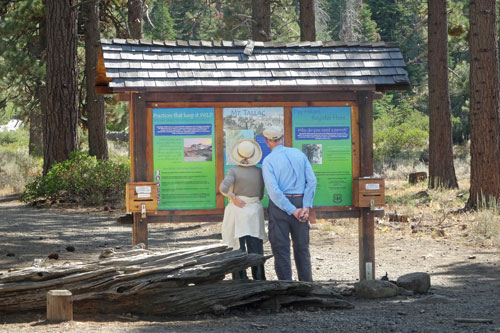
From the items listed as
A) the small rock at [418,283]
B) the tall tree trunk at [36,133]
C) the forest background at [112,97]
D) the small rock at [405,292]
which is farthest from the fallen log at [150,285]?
the tall tree trunk at [36,133]

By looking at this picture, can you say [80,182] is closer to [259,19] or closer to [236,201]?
[259,19]

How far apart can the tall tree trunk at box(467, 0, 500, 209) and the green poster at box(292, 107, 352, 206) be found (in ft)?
22.4

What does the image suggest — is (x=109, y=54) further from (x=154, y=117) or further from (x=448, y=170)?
(x=448, y=170)

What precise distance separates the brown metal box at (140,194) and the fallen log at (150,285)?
4.33 feet

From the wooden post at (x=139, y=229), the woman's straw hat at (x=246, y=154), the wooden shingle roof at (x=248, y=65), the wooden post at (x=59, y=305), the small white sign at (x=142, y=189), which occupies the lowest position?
the wooden post at (x=59, y=305)

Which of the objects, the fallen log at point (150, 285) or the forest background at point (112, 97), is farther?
the forest background at point (112, 97)

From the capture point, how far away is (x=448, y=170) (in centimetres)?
2100

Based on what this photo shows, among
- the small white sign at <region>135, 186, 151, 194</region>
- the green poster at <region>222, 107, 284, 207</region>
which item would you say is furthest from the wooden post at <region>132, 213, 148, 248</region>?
the green poster at <region>222, 107, 284, 207</region>

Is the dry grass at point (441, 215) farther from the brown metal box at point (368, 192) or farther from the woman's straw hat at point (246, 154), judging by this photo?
the woman's straw hat at point (246, 154)

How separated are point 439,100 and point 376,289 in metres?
13.5

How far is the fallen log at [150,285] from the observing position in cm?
709

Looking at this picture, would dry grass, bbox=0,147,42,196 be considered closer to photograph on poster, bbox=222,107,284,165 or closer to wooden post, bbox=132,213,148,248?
wooden post, bbox=132,213,148,248

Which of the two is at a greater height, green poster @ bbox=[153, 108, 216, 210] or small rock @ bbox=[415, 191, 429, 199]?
green poster @ bbox=[153, 108, 216, 210]

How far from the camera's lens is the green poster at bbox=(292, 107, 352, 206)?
369 inches
